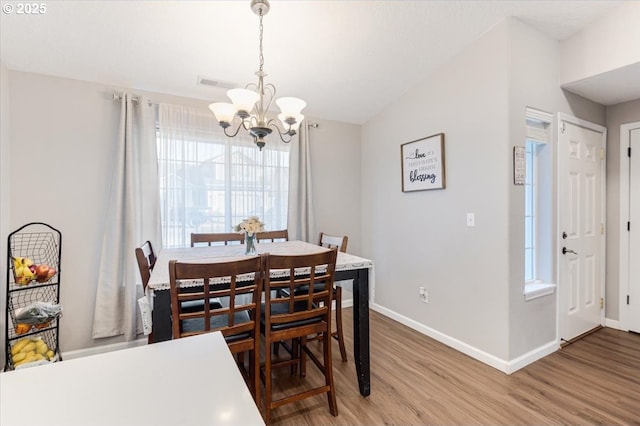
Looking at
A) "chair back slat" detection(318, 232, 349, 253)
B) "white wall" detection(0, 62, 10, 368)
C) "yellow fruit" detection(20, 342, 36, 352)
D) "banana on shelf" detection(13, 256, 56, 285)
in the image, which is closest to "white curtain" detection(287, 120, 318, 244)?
"chair back slat" detection(318, 232, 349, 253)

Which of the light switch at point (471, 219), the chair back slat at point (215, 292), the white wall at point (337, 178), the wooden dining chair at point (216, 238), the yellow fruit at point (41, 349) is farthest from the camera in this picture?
the white wall at point (337, 178)

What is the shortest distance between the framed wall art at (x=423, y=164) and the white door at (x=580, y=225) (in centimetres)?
101

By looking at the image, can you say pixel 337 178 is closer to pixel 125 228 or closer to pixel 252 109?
pixel 252 109

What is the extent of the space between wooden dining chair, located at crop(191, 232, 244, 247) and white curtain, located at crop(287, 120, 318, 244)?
2.37 ft

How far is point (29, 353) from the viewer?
198 cm

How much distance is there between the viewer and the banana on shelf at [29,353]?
194 centimetres

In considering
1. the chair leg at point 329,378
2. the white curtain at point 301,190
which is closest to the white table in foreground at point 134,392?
the chair leg at point 329,378

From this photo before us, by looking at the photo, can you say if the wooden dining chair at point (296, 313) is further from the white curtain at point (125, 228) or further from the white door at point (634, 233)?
the white door at point (634, 233)

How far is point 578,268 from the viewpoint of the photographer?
2938 mm

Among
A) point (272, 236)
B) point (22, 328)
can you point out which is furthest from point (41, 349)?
point (272, 236)

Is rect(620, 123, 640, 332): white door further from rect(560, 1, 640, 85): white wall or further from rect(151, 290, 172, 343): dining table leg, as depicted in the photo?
rect(151, 290, 172, 343): dining table leg

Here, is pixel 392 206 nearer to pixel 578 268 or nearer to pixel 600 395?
pixel 578 268

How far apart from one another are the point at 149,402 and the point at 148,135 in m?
2.71

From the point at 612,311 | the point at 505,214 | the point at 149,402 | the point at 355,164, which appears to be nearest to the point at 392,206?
the point at 355,164
